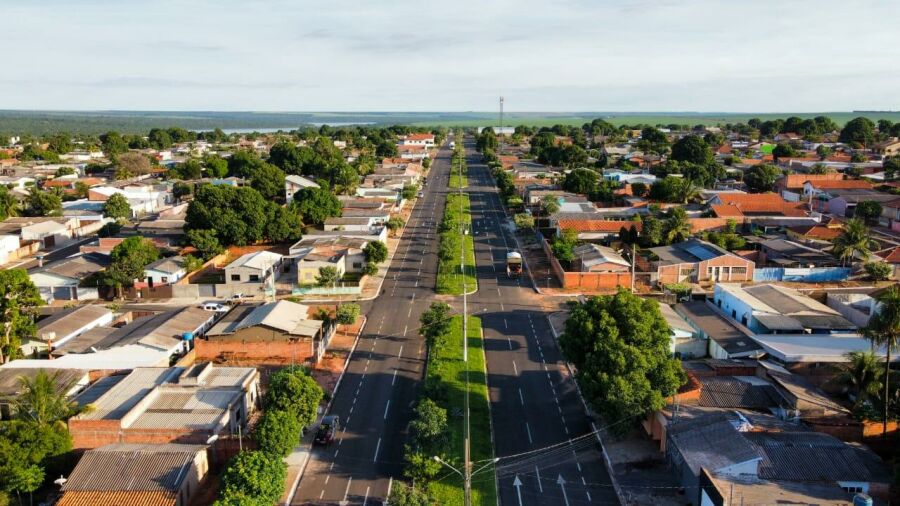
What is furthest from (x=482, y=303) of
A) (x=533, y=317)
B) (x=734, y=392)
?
(x=734, y=392)

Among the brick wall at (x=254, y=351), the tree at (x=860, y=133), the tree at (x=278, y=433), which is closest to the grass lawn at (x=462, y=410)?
the tree at (x=278, y=433)

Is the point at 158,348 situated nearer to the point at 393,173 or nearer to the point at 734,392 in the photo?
the point at 734,392

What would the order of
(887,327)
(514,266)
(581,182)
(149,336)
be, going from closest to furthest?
(887,327)
(149,336)
(514,266)
(581,182)

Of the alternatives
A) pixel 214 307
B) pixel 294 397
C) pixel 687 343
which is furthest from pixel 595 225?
pixel 294 397

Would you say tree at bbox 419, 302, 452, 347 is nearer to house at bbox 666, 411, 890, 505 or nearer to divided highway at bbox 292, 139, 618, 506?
divided highway at bbox 292, 139, 618, 506

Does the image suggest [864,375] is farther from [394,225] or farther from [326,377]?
[394,225]

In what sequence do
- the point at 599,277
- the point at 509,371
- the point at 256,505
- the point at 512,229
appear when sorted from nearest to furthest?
the point at 256,505
the point at 509,371
the point at 599,277
the point at 512,229
